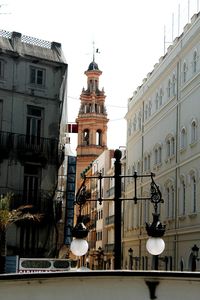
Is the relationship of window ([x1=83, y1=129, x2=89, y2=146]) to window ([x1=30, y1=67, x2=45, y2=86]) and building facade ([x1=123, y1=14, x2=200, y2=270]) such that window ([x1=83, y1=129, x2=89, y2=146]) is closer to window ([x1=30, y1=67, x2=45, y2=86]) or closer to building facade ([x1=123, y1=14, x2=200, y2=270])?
building facade ([x1=123, y1=14, x2=200, y2=270])

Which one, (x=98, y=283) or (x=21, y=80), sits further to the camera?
(x=21, y=80)

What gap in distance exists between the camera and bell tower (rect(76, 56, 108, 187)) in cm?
8681

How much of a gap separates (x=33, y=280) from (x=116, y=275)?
77cm

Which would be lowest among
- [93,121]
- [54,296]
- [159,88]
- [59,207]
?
[54,296]

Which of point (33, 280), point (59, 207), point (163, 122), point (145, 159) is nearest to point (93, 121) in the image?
point (145, 159)

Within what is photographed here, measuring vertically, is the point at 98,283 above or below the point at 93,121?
below

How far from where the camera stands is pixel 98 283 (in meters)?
5.82

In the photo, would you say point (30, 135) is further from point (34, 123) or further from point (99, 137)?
point (99, 137)

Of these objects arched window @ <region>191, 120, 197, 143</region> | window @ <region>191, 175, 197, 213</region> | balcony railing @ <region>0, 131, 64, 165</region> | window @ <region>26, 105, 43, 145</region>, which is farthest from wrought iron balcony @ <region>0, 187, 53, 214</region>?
arched window @ <region>191, 120, 197, 143</region>

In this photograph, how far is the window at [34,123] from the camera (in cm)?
3431

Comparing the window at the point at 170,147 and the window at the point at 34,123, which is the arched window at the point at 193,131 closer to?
the window at the point at 170,147

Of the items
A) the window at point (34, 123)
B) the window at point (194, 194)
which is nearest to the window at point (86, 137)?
the window at point (34, 123)

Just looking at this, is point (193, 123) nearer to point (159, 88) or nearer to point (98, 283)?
point (159, 88)

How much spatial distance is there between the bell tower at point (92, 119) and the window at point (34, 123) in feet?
168
